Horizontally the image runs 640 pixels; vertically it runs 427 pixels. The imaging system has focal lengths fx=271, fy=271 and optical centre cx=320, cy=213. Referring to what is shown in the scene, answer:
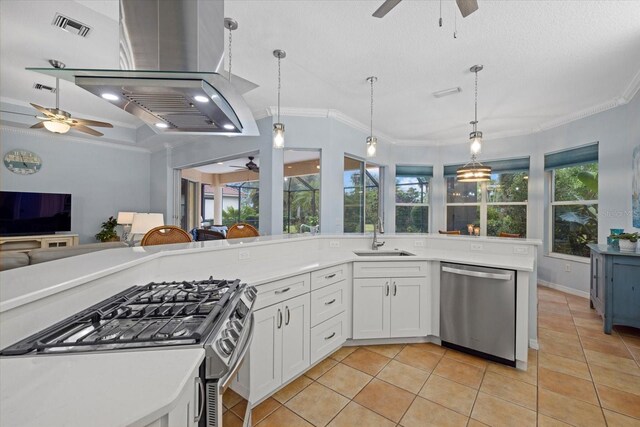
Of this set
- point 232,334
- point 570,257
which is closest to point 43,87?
point 232,334

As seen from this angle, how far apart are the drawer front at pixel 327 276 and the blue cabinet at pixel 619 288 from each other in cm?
280

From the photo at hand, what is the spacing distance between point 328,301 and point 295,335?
1.41 ft

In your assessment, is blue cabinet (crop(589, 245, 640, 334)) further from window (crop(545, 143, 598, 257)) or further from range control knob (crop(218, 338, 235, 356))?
range control knob (crop(218, 338, 235, 356))

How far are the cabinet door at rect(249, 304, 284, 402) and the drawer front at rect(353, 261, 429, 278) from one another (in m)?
0.95

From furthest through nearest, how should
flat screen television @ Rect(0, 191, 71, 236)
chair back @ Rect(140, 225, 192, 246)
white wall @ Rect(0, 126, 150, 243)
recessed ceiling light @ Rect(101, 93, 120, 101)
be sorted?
white wall @ Rect(0, 126, 150, 243) → flat screen television @ Rect(0, 191, 71, 236) → chair back @ Rect(140, 225, 192, 246) → recessed ceiling light @ Rect(101, 93, 120, 101)

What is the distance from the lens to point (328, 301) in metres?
2.28

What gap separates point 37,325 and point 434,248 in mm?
3171

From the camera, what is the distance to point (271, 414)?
1.72 meters

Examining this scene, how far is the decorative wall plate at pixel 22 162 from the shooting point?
4473mm

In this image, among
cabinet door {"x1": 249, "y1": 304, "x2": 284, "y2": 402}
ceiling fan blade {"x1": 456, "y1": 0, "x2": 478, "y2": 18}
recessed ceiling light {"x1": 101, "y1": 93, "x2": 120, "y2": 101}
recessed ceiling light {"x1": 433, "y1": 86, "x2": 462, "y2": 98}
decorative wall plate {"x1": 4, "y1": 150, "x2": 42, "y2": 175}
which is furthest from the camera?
decorative wall plate {"x1": 4, "y1": 150, "x2": 42, "y2": 175}

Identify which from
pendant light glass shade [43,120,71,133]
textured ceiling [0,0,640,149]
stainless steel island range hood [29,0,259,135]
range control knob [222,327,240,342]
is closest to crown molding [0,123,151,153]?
textured ceiling [0,0,640,149]

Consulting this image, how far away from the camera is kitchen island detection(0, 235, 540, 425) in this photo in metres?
0.67

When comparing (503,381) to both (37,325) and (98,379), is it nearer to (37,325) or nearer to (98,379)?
(98,379)

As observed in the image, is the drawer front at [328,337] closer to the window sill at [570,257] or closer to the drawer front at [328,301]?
the drawer front at [328,301]
